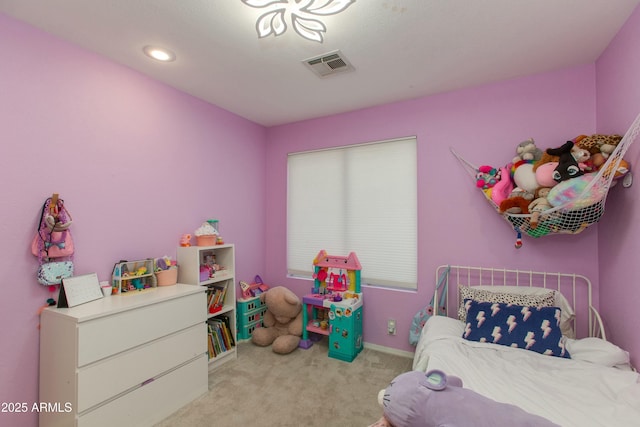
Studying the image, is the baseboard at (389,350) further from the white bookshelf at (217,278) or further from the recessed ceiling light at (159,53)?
the recessed ceiling light at (159,53)

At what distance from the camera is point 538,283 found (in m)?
2.29

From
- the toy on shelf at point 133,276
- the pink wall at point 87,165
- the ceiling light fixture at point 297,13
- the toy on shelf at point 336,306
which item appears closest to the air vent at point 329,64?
the ceiling light fixture at point 297,13

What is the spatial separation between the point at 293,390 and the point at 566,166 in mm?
2458

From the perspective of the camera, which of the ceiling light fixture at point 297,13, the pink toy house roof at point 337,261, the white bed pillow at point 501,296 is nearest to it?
the ceiling light fixture at point 297,13

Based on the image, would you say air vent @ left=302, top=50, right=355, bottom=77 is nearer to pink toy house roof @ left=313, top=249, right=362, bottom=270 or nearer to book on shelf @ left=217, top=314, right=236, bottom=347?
pink toy house roof @ left=313, top=249, right=362, bottom=270

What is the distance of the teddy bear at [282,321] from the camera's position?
297 centimetres

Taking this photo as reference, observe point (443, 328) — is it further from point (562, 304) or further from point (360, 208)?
point (360, 208)

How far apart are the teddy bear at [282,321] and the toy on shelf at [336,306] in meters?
0.09

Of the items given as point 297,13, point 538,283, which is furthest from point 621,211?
point 297,13

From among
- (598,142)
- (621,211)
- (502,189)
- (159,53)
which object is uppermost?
(159,53)

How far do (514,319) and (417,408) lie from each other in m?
1.23

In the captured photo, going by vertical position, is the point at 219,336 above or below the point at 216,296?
below

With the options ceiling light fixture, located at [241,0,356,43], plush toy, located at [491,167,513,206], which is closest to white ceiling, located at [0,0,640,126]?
ceiling light fixture, located at [241,0,356,43]

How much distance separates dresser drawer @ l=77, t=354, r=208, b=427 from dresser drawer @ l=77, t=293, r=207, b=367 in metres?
0.29
